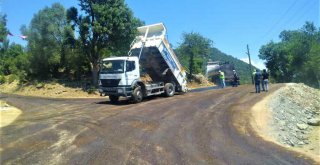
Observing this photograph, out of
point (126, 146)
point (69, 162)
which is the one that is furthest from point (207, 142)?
point (69, 162)

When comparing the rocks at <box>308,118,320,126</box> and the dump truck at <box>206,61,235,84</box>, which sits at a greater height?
the dump truck at <box>206,61,235,84</box>

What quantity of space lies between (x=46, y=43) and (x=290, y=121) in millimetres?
32423

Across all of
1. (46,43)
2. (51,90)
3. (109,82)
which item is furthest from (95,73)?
(109,82)

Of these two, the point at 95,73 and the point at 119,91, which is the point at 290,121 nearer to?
the point at 119,91

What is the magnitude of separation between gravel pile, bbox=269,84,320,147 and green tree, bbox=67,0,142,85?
1721 centimetres

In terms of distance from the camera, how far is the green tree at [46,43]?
137ft

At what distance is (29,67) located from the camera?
42844mm

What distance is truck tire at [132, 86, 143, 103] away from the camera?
21284 millimetres

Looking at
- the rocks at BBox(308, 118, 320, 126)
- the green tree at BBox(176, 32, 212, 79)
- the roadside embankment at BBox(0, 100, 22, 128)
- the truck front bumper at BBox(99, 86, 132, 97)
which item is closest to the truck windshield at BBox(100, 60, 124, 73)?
the truck front bumper at BBox(99, 86, 132, 97)

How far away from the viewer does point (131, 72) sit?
21.2 meters

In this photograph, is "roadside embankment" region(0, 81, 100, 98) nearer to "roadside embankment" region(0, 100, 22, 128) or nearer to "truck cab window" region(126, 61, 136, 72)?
"roadside embankment" region(0, 100, 22, 128)

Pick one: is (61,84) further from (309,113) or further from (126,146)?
(126,146)

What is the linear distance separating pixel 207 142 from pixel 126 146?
102 inches

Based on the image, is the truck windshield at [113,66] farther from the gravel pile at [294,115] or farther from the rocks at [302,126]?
the rocks at [302,126]
